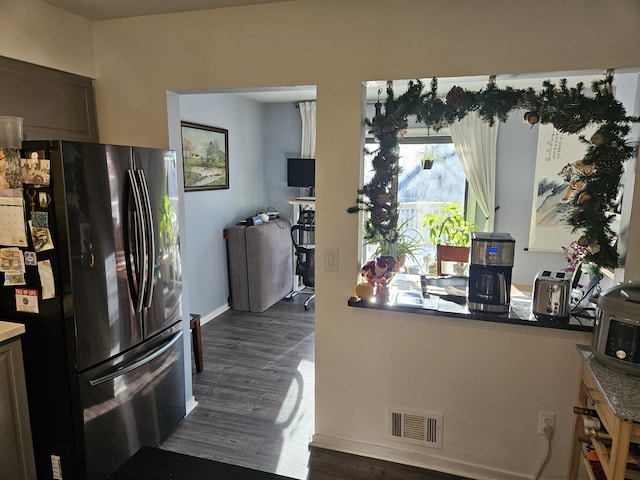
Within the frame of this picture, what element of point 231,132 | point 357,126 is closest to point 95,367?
point 357,126

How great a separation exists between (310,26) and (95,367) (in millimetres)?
2054

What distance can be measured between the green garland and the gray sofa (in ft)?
9.09

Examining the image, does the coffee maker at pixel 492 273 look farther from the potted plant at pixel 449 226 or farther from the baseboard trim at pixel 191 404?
the potted plant at pixel 449 226

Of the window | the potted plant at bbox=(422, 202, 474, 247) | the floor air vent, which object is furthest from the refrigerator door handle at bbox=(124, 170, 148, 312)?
the potted plant at bbox=(422, 202, 474, 247)

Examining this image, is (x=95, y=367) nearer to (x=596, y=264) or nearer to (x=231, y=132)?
(x=596, y=264)

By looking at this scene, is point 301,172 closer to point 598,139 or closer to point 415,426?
point 415,426

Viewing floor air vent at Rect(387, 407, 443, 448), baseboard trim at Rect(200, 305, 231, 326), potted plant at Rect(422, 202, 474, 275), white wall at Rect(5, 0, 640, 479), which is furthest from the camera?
potted plant at Rect(422, 202, 474, 275)

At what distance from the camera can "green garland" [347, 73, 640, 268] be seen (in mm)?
1882

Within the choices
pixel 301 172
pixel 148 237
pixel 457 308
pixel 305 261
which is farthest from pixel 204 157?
pixel 457 308

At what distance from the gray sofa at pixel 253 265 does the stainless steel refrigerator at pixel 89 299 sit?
2451 millimetres

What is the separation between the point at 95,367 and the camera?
6.81 ft

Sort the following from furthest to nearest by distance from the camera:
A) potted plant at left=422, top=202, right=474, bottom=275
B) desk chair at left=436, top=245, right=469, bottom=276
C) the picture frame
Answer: potted plant at left=422, top=202, right=474, bottom=275 → the picture frame → desk chair at left=436, top=245, right=469, bottom=276

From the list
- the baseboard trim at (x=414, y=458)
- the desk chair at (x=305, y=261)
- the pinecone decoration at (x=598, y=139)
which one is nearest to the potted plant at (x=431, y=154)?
the desk chair at (x=305, y=261)

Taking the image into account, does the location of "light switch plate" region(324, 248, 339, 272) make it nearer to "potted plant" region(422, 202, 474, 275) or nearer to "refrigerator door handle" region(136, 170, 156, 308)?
"refrigerator door handle" region(136, 170, 156, 308)
